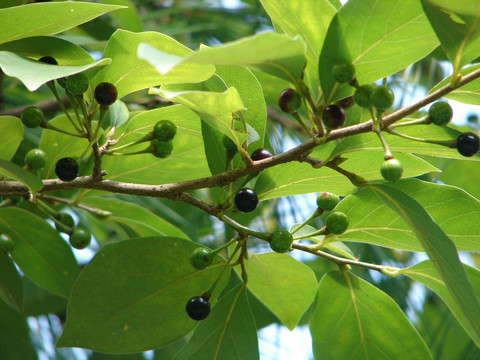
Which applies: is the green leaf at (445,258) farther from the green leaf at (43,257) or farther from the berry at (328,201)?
the green leaf at (43,257)

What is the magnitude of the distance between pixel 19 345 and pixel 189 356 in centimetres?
79

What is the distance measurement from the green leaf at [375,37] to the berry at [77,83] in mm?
329

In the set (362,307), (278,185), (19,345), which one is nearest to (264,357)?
(19,345)

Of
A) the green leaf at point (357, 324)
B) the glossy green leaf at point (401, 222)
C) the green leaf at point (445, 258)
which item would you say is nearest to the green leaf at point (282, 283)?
the green leaf at point (357, 324)

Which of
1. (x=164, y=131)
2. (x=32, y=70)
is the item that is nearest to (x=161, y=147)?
(x=164, y=131)

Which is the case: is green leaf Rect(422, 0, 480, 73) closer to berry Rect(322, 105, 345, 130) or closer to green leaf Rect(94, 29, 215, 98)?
berry Rect(322, 105, 345, 130)

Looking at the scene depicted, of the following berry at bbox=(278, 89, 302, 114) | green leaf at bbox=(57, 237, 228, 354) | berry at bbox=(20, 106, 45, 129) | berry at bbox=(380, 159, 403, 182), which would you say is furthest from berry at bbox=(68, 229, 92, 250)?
berry at bbox=(380, 159, 403, 182)

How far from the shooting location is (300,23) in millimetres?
750

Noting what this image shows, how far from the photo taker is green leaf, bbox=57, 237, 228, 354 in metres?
0.95

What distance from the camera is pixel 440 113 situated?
730mm

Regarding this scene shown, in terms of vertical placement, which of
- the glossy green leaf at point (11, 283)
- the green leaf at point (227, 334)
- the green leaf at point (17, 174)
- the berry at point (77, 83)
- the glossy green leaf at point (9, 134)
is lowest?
the glossy green leaf at point (11, 283)

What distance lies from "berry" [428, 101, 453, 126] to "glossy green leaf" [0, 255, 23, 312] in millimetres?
864

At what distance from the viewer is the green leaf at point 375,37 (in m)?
0.70

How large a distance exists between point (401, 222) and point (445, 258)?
224 mm
